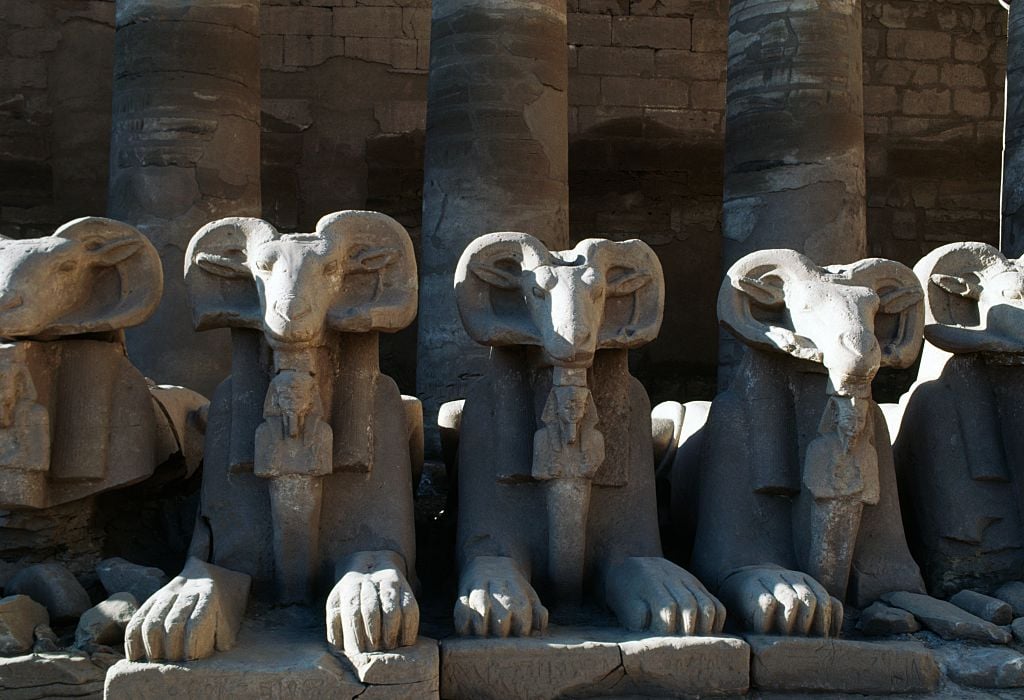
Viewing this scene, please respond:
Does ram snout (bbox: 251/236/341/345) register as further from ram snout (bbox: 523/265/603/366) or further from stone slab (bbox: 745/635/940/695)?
stone slab (bbox: 745/635/940/695)

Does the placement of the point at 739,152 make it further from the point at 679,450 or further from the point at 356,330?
the point at 356,330

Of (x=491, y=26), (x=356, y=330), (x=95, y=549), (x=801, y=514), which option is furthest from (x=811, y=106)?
(x=95, y=549)

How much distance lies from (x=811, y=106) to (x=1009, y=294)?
2.96 meters

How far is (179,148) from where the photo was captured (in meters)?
7.11

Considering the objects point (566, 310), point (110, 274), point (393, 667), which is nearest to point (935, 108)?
point (566, 310)

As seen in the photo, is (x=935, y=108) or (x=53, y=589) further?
(x=935, y=108)

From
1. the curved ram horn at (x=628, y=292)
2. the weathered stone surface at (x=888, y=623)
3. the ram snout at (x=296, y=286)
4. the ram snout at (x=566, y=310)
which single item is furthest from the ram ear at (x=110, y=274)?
the weathered stone surface at (x=888, y=623)

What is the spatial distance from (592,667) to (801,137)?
4399 millimetres

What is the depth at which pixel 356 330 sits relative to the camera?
4.06 metres

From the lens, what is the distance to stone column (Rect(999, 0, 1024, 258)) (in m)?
7.30

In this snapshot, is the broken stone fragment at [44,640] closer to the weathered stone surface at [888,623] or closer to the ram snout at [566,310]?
the ram snout at [566,310]

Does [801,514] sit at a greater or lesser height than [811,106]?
lesser

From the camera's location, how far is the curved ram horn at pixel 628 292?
423 centimetres

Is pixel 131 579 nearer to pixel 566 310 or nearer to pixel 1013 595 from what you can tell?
pixel 566 310
